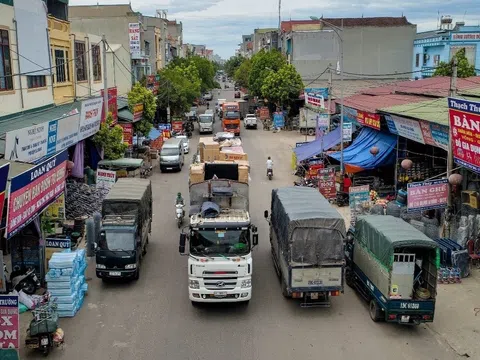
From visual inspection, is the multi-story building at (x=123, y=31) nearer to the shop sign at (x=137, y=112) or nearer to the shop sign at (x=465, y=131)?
the shop sign at (x=137, y=112)

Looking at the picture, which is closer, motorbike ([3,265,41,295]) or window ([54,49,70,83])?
motorbike ([3,265,41,295])

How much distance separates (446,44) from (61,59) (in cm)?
3901

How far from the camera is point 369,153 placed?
2827 cm

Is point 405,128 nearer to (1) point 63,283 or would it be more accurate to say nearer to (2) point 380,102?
(2) point 380,102

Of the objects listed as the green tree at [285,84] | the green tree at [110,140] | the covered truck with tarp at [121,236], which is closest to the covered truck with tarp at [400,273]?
the covered truck with tarp at [121,236]

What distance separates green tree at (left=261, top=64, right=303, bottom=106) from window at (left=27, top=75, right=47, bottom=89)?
36525mm

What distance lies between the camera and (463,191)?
2066 centimetres

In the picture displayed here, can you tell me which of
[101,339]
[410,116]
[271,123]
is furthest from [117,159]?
[271,123]

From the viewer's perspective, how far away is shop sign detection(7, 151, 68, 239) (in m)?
12.8

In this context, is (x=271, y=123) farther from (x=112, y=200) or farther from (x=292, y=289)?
(x=292, y=289)

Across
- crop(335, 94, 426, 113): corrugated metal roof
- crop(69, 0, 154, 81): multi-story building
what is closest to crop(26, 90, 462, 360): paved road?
crop(335, 94, 426, 113): corrugated metal roof

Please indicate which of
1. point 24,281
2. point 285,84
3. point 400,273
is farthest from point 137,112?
point 400,273

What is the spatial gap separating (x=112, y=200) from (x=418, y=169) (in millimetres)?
15654

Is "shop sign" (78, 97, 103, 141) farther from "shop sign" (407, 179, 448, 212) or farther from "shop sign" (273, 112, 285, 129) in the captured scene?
"shop sign" (273, 112, 285, 129)
